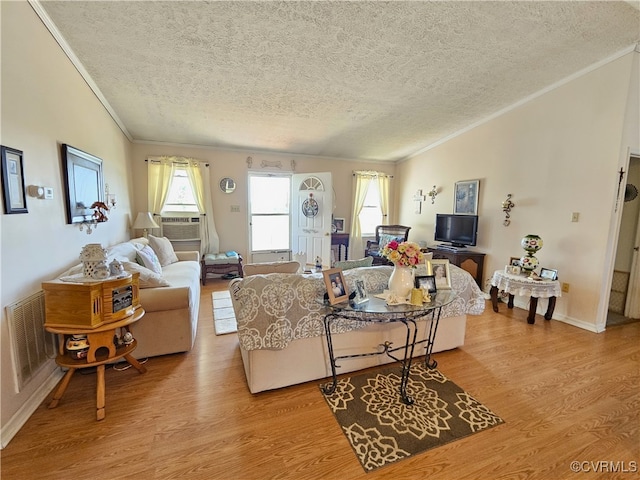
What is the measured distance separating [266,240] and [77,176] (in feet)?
11.9

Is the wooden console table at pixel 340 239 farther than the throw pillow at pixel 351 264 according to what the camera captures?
Yes

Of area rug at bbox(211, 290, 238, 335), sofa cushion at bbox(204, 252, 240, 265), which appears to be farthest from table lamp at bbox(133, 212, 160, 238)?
area rug at bbox(211, 290, 238, 335)

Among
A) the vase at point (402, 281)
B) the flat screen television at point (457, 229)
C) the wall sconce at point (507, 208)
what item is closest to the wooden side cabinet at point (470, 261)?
the flat screen television at point (457, 229)

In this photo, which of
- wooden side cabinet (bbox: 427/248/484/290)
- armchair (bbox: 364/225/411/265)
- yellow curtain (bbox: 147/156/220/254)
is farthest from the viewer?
armchair (bbox: 364/225/411/265)

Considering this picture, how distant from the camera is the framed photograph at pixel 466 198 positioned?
178 inches

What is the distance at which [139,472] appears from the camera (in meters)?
1.40

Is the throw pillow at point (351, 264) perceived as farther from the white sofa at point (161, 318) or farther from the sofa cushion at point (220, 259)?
the sofa cushion at point (220, 259)

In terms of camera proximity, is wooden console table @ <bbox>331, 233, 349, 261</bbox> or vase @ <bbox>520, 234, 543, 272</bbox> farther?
wooden console table @ <bbox>331, 233, 349, 261</bbox>

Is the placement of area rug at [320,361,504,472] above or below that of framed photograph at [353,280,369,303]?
below

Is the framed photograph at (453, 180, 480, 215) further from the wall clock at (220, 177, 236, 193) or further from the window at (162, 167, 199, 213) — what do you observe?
the window at (162, 167, 199, 213)

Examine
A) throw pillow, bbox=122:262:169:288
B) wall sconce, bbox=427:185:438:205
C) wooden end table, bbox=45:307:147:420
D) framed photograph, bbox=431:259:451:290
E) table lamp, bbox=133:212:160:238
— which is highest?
wall sconce, bbox=427:185:438:205

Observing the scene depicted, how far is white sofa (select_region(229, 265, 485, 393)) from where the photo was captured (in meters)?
1.89

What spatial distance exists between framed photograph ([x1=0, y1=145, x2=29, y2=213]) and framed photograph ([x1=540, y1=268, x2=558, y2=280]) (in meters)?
4.83

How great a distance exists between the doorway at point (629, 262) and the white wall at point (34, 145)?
563 centimetres
